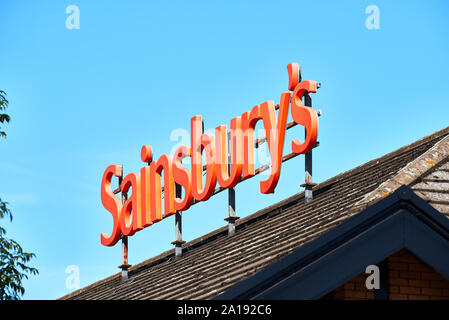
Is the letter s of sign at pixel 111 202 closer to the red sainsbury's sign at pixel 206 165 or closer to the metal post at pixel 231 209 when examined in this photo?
A: the red sainsbury's sign at pixel 206 165

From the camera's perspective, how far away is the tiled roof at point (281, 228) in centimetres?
1166

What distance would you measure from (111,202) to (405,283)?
45.0ft

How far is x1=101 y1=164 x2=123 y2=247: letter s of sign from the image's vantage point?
71.5ft

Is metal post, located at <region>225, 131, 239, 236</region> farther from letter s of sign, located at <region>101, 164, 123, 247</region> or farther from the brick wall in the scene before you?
the brick wall

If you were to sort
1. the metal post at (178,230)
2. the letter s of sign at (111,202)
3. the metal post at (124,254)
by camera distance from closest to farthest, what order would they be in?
the metal post at (178,230)
the metal post at (124,254)
the letter s of sign at (111,202)

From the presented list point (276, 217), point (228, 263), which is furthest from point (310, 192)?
point (228, 263)

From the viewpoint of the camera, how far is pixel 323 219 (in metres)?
12.4

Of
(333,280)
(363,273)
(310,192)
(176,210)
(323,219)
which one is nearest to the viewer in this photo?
(333,280)

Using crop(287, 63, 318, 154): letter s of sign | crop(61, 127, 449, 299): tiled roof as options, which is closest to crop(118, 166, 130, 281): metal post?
crop(61, 127, 449, 299): tiled roof

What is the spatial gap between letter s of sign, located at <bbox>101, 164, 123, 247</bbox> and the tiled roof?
3267mm

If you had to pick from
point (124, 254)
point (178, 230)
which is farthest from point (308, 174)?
point (124, 254)

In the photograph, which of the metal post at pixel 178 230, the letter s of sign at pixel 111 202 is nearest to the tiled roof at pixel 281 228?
the metal post at pixel 178 230
